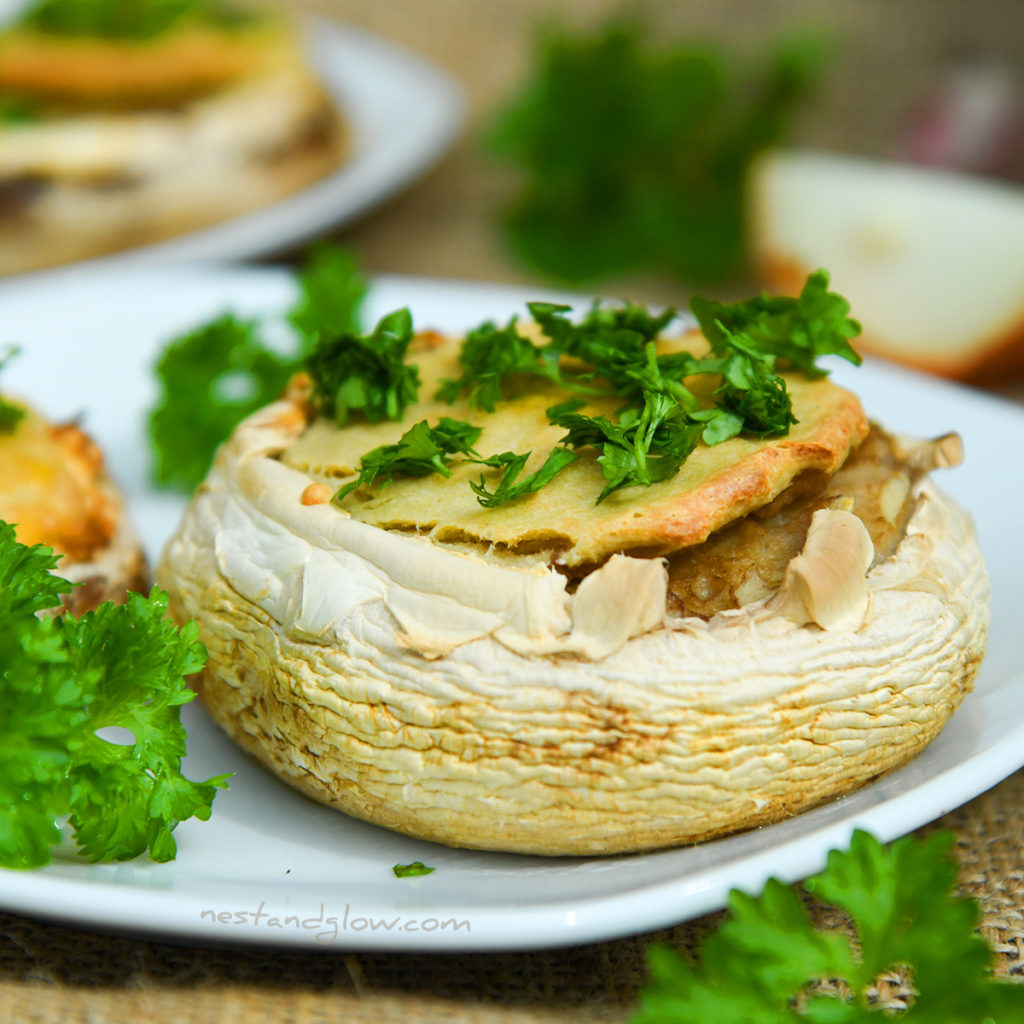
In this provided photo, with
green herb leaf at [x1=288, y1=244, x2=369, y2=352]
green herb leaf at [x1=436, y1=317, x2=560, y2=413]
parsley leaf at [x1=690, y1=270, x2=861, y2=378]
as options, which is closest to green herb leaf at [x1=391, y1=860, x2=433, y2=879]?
green herb leaf at [x1=436, y1=317, x2=560, y2=413]

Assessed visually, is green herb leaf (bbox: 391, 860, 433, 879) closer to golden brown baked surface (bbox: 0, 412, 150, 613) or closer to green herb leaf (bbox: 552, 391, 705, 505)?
green herb leaf (bbox: 552, 391, 705, 505)

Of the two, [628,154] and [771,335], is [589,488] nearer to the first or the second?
[771,335]

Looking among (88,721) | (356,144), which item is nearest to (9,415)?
(88,721)

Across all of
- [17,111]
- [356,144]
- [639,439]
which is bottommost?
[356,144]

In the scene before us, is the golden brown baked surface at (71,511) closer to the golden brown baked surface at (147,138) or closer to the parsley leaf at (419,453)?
the parsley leaf at (419,453)

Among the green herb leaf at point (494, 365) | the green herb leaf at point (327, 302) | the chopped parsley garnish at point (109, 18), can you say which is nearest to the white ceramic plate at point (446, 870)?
the green herb leaf at point (494, 365)

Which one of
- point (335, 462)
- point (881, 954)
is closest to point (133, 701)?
point (335, 462)

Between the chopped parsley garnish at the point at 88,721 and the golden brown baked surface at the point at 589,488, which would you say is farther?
the golden brown baked surface at the point at 589,488
